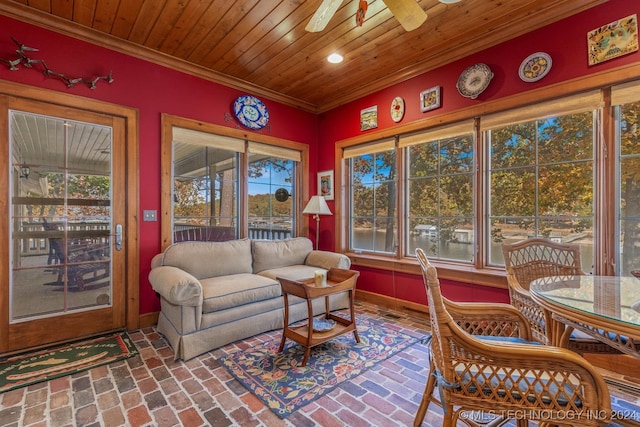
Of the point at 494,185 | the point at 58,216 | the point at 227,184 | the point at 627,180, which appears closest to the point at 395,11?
the point at 494,185

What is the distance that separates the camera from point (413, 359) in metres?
2.34

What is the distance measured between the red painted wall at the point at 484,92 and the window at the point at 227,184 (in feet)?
2.01

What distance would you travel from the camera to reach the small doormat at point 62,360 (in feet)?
6.73

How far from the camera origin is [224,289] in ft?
8.54

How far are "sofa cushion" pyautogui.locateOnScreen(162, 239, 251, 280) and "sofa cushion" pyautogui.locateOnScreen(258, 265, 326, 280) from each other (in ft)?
A: 0.87

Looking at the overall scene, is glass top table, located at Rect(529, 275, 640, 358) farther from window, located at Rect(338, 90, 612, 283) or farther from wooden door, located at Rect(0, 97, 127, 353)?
wooden door, located at Rect(0, 97, 127, 353)

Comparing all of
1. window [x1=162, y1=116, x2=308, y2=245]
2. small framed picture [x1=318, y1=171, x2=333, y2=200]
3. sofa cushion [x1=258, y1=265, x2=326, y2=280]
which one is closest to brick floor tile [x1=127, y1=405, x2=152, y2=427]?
sofa cushion [x1=258, y1=265, x2=326, y2=280]

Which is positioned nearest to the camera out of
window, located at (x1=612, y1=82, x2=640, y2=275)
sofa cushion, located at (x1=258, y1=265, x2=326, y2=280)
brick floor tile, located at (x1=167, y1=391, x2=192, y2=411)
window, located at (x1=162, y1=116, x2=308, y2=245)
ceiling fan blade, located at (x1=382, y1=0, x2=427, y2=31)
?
brick floor tile, located at (x1=167, y1=391, x2=192, y2=411)

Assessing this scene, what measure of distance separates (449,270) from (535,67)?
6.47 ft

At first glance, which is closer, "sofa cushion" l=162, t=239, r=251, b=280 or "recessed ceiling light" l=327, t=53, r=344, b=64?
"sofa cushion" l=162, t=239, r=251, b=280

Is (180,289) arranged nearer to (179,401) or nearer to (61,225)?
(179,401)

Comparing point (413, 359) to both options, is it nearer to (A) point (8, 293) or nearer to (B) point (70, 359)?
(B) point (70, 359)

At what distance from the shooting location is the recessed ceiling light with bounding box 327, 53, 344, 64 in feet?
10.1

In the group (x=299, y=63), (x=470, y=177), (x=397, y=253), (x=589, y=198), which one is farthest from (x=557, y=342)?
(x=299, y=63)
